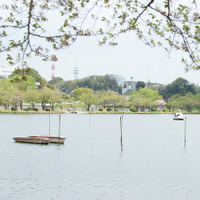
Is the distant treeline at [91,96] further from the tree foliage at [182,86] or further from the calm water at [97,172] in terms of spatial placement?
the calm water at [97,172]

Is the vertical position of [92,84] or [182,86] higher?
[92,84]

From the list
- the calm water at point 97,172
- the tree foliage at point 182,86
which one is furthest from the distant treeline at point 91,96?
the calm water at point 97,172

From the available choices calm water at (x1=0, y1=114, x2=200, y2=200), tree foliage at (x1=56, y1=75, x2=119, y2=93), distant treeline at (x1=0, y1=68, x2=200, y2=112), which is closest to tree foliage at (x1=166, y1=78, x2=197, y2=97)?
distant treeline at (x1=0, y1=68, x2=200, y2=112)

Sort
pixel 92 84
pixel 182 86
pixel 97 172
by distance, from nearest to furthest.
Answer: pixel 97 172
pixel 182 86
pixel 92 84

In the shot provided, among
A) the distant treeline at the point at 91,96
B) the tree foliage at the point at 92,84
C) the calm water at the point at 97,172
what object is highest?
the tree foliage at the point at 92,84

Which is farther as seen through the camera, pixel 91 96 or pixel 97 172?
pixel 91 96

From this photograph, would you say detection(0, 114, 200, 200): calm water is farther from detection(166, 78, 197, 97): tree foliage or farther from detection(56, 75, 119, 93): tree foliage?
detection(56, 75, 119, 93): tree foliage

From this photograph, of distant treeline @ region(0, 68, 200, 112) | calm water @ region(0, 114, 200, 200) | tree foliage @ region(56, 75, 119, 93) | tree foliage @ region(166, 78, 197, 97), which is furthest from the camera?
tree foliage @ region(56, 75, 119, 93)

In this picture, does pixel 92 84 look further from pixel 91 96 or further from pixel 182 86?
pixel 182 86

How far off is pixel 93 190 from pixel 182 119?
74.9 metres

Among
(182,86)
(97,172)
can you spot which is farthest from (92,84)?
(97,172)

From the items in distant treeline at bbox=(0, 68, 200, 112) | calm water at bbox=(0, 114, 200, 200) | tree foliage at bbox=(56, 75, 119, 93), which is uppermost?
tree foliage at bbox=(56, 75, 119, 93)

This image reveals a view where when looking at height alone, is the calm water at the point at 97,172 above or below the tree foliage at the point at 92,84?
below

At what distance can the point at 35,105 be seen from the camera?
9969 centimetres
